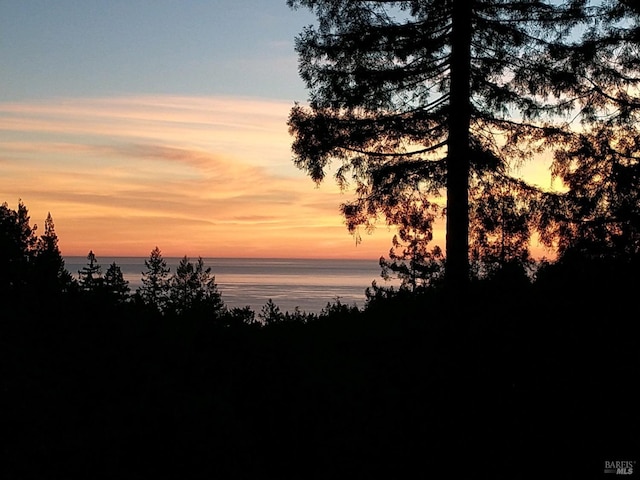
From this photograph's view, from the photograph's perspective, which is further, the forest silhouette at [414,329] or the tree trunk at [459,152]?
the tree trunk at [459,152]

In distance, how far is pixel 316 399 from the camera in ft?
28.0

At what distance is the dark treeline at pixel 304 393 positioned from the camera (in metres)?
6.92

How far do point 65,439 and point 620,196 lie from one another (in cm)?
1385

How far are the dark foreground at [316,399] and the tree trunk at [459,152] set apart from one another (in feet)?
7.07

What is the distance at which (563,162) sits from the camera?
15398 mm

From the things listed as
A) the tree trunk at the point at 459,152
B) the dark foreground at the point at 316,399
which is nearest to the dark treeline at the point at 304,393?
the dark foreground at the point at 316,399

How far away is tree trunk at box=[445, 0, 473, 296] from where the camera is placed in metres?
12.8

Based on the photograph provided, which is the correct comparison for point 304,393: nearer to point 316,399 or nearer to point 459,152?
point 316,399

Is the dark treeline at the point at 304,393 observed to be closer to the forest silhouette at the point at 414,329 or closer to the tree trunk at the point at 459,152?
the forest silhouette at the point at 414,329

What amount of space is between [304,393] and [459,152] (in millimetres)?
6438

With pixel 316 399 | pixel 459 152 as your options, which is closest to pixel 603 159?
pixel 459 152

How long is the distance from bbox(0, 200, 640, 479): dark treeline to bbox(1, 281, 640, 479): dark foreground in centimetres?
2

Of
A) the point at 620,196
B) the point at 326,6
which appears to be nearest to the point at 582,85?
the point at 620,196

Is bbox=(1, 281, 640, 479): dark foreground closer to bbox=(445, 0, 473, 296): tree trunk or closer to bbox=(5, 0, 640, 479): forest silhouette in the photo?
bbox=(5, 0, 640, 479): forest silhouette
